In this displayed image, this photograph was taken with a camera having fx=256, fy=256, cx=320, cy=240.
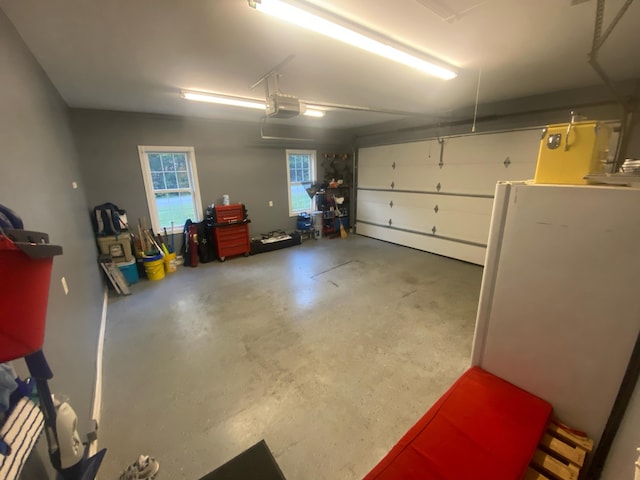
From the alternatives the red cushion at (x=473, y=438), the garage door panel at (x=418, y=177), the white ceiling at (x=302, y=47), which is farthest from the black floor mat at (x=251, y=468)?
the garage door panel at (x=418, y=177)

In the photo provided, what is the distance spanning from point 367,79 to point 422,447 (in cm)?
323

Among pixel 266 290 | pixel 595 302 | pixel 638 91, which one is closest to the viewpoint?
pixel 595 302

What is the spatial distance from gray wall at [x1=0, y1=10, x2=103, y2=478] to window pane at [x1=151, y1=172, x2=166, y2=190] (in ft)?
7.25

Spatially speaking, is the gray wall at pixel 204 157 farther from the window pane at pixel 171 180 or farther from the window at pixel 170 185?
the window pane at pixel 171 180

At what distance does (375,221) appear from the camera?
6.50 m

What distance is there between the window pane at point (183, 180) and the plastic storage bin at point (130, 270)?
164 cm

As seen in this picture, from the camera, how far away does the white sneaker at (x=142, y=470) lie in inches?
56.7

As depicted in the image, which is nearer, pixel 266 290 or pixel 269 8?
pixel 269 8

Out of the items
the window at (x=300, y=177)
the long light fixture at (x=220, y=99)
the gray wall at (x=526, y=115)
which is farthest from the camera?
the window at (x=300, y=177)

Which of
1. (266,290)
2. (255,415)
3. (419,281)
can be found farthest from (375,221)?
(255,415)

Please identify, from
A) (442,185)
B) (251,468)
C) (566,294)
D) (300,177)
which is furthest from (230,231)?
(566,294)

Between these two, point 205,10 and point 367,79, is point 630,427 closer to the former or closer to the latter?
point 205,10

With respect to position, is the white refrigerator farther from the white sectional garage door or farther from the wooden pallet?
the white sectional garage door

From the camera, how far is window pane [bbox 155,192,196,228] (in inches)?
190
